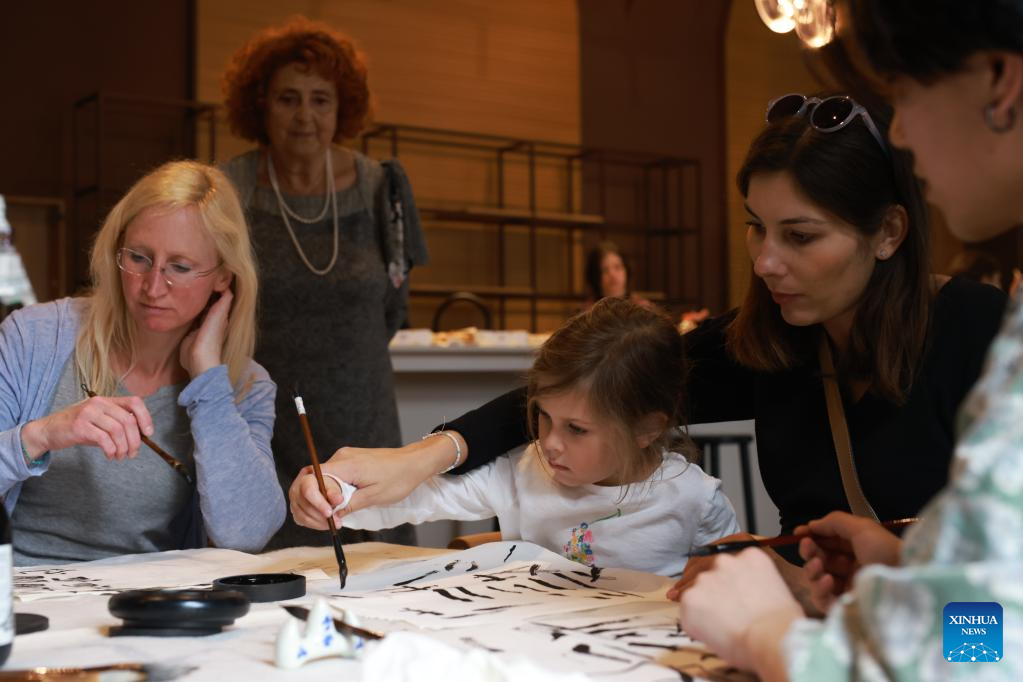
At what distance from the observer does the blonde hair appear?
1.93 m

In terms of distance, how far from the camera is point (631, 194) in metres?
8.61

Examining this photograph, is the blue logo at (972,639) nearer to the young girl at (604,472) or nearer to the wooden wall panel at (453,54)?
the young girl at (604,472)

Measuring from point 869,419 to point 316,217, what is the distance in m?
1.78

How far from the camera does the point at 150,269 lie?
1.93 meters

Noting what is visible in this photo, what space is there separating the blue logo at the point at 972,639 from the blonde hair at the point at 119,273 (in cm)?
154

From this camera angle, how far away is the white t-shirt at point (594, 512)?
179 cm

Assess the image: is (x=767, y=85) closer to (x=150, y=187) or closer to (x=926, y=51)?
(x=150, y=187)

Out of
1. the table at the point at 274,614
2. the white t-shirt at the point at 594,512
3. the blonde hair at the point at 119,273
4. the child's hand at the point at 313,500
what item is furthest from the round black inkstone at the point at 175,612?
the blonde hair at the point at 119,273

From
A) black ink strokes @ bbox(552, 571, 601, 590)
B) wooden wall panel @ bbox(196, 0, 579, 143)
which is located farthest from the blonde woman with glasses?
wooden wall panel @ bbox(196, 0, 579, 143)

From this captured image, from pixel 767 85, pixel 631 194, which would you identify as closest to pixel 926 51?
pixel 631 194

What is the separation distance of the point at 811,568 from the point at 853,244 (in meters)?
0.55

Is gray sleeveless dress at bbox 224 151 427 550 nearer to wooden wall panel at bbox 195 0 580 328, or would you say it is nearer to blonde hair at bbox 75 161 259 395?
blonde hair at bbox 75 161 259 395

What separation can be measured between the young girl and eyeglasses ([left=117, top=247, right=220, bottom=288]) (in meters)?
0.54

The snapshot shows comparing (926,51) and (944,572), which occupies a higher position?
(926,51)
